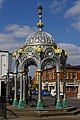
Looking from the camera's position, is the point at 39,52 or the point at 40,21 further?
the point at 40,21

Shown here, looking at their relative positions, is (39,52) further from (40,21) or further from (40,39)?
(40,21)

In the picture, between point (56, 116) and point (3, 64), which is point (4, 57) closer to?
point (3, 64)

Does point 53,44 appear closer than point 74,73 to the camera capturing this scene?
Yes

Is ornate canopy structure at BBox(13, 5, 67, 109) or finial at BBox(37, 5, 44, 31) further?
finial at BBox(37, 5, 44, 31)

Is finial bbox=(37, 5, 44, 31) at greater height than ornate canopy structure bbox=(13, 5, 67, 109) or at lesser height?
greater

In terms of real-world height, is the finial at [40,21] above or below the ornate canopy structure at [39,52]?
above

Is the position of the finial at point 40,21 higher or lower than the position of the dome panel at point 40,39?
higher

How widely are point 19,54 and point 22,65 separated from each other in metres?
0.85

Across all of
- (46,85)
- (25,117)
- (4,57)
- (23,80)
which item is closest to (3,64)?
(4,57)

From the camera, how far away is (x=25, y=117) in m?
23.9

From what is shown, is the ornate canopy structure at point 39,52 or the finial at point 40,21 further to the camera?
the finial at point 40,21

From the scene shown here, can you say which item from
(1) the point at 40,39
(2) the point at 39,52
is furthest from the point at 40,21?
(2) the point at 39,52

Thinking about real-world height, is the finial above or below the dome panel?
above

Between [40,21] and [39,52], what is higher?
[40,21]
